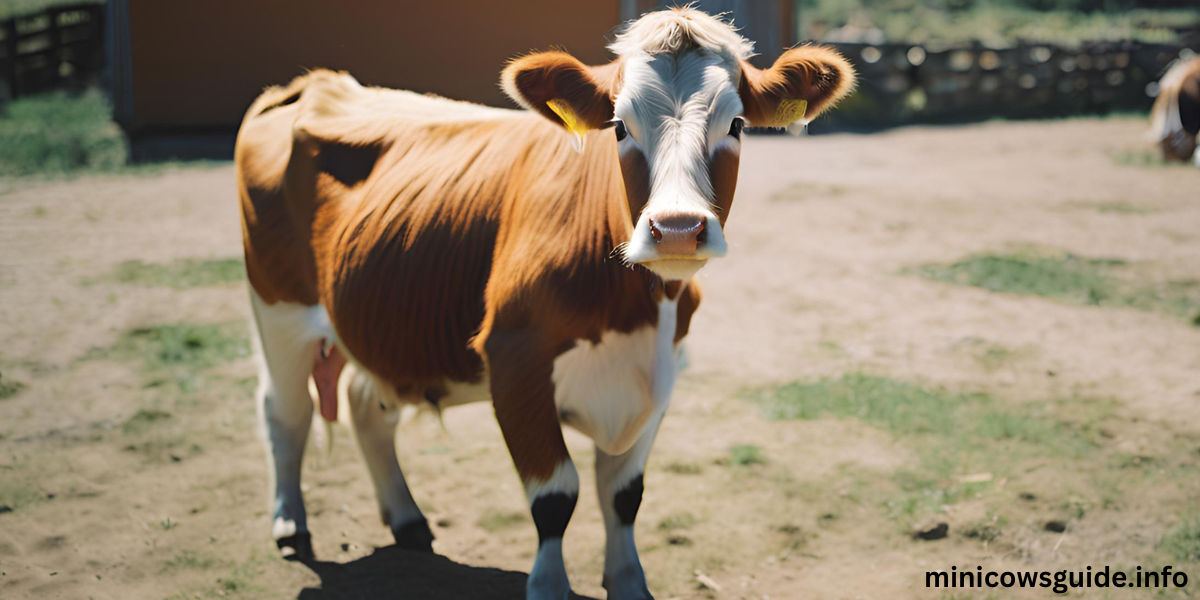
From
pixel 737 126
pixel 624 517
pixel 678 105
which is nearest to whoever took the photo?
pixel 678 105

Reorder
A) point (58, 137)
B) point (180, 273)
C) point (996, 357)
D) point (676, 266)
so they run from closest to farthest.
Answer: point (676, 266) → point (996, 357) → point (180, 273) → point (58, 137)

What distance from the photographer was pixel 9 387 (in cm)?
534

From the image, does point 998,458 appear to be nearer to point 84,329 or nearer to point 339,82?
point 339,82

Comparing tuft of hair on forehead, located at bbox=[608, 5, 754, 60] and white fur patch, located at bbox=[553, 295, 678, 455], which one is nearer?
tuft of hair on forehead, located at bbox=[608, 5, 754, 60]

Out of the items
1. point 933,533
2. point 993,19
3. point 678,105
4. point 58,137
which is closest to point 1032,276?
point 933,533

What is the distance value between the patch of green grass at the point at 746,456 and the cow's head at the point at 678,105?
2.08 metres

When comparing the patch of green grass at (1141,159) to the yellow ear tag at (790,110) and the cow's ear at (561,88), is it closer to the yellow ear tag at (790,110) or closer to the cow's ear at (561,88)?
the yellow ear tag at (790,110)

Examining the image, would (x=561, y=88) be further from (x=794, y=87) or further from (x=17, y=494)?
(x=17, y=494)

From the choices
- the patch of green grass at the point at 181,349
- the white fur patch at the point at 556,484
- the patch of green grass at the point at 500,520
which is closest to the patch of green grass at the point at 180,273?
the patch of green grass at the point at 181,349

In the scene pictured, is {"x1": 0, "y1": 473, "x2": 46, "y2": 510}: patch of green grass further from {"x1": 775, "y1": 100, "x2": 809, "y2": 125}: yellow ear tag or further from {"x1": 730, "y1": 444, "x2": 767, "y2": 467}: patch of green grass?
{"x1": 775, "y1": 100, "x2": 809, "y2": 125}: yellow ear tag

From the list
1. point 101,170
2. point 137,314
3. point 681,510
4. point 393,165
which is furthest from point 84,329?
point 101,170

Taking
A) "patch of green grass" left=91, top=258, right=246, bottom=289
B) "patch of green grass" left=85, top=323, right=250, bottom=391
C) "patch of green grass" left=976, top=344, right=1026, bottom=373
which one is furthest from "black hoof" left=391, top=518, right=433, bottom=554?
"patch of green grass" left=91, top=258, right=246, bottom=289

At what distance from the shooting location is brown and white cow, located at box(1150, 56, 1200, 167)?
1230 centimetres

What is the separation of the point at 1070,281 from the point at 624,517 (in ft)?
17.0
